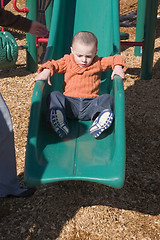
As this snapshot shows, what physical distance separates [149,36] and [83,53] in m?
2.17

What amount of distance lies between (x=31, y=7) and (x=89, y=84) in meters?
2.27

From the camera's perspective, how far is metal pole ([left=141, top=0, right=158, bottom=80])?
4.86m

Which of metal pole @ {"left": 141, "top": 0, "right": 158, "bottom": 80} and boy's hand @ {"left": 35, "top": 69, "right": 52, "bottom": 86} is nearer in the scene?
boy's hand @ {"left": 35, "top": 69, "right": 52, "bottom": 86}

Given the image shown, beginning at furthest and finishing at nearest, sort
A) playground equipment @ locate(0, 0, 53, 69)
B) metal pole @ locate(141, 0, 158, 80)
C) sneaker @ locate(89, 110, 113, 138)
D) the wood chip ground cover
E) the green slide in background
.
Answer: metal pole @ locate(141, 0, 158, 80) < playground equipment @ locate(0, 0, 53, 69) < sneaker @ locate(89, 110, 113, 138) < the wood chip ground cover < the green slide in background

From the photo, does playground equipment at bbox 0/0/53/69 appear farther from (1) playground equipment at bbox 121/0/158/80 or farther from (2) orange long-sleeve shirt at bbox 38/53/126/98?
(1) playground equipment at bbox 121/0/158/80

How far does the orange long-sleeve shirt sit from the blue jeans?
0.11 meters

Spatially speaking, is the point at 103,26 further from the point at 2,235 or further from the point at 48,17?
the point at 2,235

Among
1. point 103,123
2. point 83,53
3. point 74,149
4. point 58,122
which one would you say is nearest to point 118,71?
point 83,53

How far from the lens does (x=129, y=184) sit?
3.14 metres

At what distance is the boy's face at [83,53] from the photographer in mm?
3027

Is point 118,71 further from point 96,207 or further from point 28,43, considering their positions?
point 28,43

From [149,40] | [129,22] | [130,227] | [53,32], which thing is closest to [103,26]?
[53,32]

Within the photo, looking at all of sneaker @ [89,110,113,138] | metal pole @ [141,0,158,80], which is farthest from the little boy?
metal pole @ [141,0,158,80]

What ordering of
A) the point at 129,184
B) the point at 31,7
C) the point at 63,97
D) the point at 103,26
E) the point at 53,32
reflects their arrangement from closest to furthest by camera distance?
the point at 63,97 → the point at 129,184 → the point at 53,32 → the point at 103,26 → the point at 31,7
